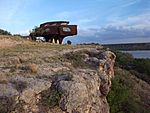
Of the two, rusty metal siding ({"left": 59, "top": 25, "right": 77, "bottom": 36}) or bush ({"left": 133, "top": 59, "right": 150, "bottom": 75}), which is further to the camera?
bush ({"left": 133, "top": 59, "right": 150, "bottom": 75})

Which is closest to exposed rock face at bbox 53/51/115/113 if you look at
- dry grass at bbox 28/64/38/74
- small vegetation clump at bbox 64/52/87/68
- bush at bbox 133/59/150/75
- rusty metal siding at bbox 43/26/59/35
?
dry grass at bbox 28/64/38/74

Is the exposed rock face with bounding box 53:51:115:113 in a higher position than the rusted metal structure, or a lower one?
lower

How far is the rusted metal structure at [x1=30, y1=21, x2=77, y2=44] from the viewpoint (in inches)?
1121

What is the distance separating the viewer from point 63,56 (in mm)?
14844

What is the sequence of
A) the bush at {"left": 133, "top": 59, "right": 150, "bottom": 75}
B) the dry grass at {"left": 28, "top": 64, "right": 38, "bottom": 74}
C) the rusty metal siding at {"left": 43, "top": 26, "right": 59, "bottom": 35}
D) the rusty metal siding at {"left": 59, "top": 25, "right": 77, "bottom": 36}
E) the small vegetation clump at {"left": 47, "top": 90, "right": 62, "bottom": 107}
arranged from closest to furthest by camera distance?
the small vegetation clump at {"left": 47, "top": 90, "right": 62, "bottom": 107} < the dry grass at {"left": 28, "top": 64, "right": 38, "bottom": 74} < the rusty metal siding at {"left": 43, "top": 26, "right": 59, "bottom": 35} < the rusty metal siding at {"left": 59, "top": 25, "right": 77, "bottom": 36} < the bush at {"left": 133, "top": 59, "right": 150, "bottom": 75}

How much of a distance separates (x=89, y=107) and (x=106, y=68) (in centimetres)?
496

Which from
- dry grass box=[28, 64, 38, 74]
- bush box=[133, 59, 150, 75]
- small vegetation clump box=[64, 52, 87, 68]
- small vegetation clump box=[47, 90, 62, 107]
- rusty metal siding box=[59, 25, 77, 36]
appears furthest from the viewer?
bush box=[133, 59, 150, 75]

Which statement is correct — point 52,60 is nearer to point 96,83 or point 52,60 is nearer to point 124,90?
point 96,83

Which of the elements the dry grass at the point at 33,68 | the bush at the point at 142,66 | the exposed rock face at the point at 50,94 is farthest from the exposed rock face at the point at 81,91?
the bush at the point at 142,66

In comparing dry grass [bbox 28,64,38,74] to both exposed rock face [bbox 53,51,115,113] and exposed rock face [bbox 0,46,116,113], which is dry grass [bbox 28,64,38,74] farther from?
exposed rock face [bbox 53,51,115,113]

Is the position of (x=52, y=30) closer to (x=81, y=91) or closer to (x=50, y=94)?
(x=81, y=91)

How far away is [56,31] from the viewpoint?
28.4 metres

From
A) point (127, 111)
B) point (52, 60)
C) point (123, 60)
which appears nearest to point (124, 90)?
point (127, 111)

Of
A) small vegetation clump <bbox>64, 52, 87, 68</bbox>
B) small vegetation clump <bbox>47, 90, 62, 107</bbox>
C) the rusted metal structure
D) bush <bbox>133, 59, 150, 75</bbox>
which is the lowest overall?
bush <bbox>133, 59, 150, 75</bbox>
